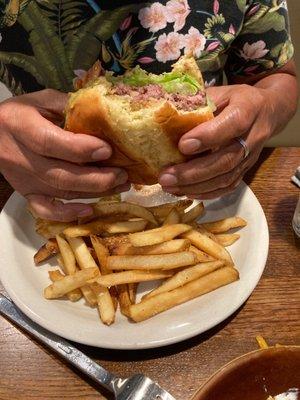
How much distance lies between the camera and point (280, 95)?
1.85 meters

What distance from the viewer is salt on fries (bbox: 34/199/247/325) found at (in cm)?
142

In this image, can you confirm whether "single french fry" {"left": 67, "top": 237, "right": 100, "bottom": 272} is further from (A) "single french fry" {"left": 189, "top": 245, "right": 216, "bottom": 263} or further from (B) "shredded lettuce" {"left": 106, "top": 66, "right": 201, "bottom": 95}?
(B) "shredded lettuce" {"left": 106, "top": 66, "right": 201, "bottom": 95}

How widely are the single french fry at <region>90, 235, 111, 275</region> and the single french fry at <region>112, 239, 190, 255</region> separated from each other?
0.10 ft

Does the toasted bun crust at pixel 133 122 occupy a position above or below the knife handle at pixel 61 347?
above

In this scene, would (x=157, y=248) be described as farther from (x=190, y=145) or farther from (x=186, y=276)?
(x=190, y=145)

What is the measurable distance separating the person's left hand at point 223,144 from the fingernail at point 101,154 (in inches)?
7.0

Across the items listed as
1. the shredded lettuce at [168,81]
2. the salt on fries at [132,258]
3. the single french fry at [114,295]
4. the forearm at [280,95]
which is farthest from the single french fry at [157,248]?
the forearm at [280,95]

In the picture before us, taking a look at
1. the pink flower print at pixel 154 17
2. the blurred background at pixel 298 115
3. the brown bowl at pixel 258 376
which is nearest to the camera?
the brown bowl at pixel 258 376

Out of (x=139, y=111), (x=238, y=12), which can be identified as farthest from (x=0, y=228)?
(x=238, y=12)

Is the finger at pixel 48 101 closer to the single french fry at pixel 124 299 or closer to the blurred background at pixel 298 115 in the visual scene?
the single french fry at pixel 124 299

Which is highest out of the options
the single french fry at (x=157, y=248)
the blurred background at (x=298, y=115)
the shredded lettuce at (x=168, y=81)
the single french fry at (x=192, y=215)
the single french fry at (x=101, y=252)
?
the shredded lettuce at (x=168, y=81)

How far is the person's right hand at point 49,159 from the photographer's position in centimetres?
139

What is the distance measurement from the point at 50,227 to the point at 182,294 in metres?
0.45

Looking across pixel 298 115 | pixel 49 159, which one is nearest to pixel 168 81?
pixel 49 159
